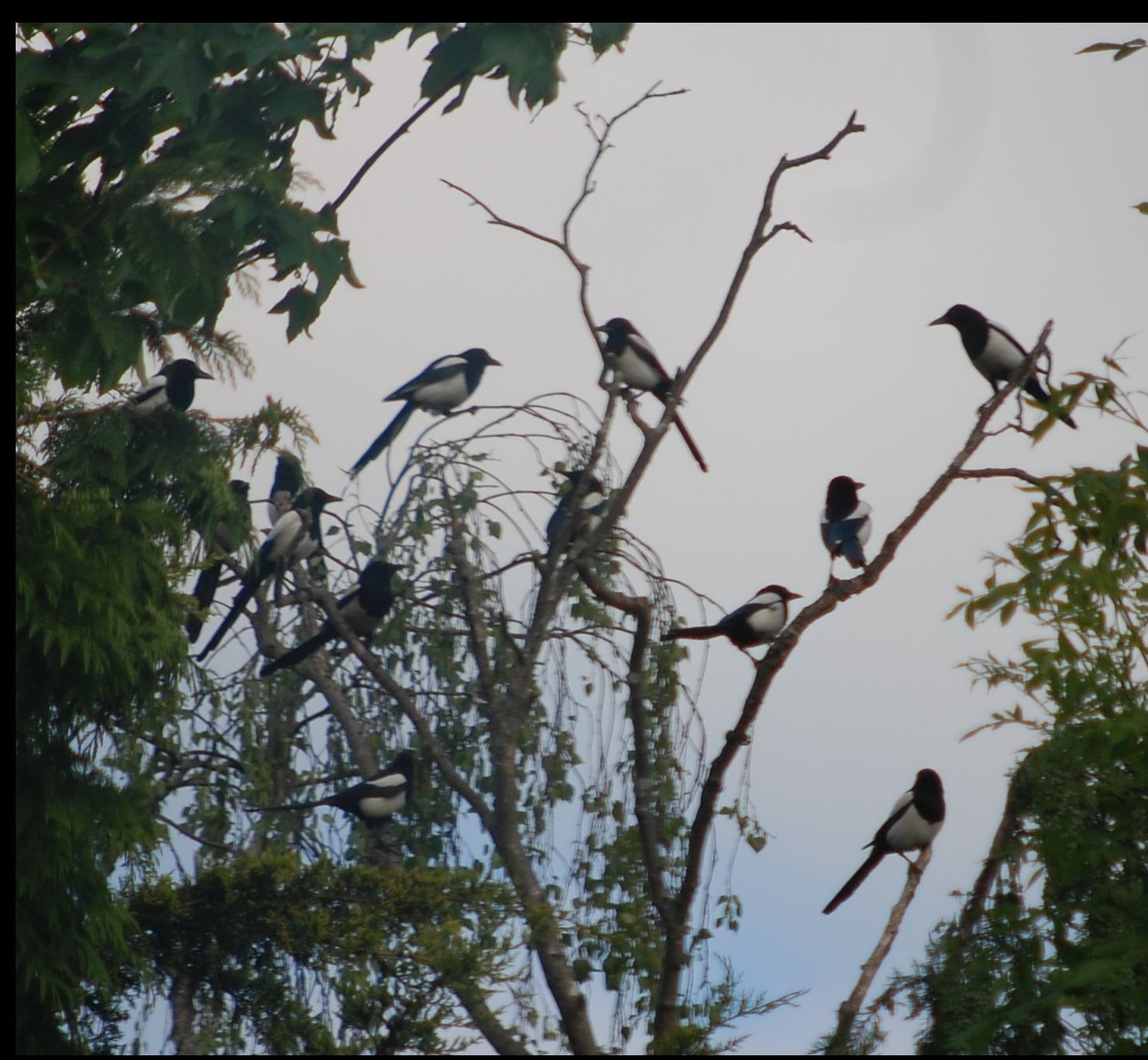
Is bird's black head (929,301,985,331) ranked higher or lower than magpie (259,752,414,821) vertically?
higher

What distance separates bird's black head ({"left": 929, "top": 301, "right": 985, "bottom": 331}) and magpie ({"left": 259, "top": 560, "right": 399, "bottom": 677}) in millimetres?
2480

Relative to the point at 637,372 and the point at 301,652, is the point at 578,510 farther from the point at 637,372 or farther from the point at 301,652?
the point at 637,372

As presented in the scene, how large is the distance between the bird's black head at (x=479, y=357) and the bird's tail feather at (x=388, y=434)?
509 millimetres

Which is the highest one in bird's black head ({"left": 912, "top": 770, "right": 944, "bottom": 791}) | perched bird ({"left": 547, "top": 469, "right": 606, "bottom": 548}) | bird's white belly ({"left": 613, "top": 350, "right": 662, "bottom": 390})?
bird's white belly ({"left": 613, "top": 350, "right": 662, "bottom": 390})

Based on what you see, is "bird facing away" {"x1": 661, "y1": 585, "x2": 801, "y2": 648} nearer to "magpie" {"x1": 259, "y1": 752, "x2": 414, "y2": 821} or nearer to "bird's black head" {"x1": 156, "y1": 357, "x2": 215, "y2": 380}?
"magpie" {"x1": 259, "y1": 752, "x2": 414, "y2": 821}

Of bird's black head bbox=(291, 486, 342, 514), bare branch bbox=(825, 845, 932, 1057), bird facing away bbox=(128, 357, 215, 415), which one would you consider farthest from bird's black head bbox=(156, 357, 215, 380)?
bare branch bbox=(825, 845, 932, 1057)

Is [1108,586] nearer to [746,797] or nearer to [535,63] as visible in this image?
[746,797]

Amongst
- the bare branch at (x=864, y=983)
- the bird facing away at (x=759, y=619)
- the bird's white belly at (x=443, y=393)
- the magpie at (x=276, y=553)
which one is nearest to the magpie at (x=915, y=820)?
the bird facing away at (x=759, y=619)

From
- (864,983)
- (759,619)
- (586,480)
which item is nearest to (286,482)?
(759,619)

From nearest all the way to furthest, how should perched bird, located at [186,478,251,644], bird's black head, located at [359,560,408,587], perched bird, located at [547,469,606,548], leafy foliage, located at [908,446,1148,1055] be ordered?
leafy foliage, located at [908,446,1148,1055] < perched bird, located at [547,469,606,548] < bird's black head, located at [359,560,408,587] < perched bird, located at [186,478,251,644]

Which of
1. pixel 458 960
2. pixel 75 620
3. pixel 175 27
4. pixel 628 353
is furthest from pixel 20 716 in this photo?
pixel 628 353

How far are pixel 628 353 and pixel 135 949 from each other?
3263 millimetres

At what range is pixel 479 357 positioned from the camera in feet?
21.9

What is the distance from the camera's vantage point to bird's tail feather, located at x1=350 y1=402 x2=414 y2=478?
18.7ft
